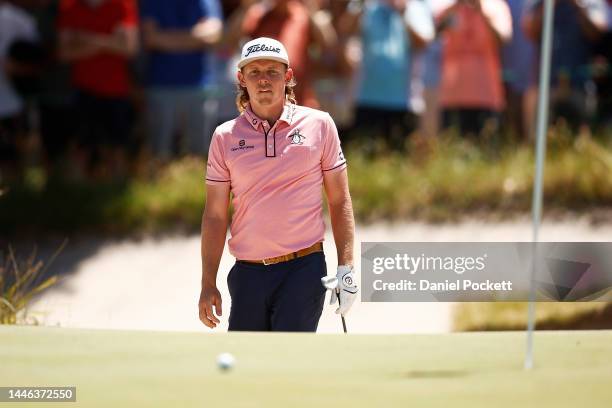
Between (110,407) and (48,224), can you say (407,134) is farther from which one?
(110,407)

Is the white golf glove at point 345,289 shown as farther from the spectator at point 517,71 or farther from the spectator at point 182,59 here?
the spectator at point 517,71

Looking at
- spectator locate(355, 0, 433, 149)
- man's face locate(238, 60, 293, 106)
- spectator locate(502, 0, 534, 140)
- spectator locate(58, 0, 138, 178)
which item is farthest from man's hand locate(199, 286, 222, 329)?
spectator locate(502, 0, 534, 140)

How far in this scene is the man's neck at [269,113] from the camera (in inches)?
227

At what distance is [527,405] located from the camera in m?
4.02

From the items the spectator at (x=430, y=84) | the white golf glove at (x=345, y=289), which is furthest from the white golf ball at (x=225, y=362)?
the spectator at (x=430, y=84)

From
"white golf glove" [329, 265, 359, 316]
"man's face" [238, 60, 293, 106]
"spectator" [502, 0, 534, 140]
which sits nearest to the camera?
"white golf glove" [329, 265, 359, 316]

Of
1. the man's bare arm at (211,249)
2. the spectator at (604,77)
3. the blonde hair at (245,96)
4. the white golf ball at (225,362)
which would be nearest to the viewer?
the white golf ball at (225,362)

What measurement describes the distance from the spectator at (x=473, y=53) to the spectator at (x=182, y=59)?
2021mm

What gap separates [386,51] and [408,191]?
1.35 metres

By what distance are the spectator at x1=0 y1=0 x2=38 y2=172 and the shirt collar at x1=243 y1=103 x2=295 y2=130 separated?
643 centimetres

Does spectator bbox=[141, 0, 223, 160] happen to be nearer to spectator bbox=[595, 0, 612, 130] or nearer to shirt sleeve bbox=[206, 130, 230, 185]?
spectator bbox=[595, 0, 612, 130]

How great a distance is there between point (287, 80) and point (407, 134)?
20.9 feet

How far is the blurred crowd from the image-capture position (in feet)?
38.1

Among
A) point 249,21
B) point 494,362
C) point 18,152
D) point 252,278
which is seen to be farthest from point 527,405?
point 18,152
